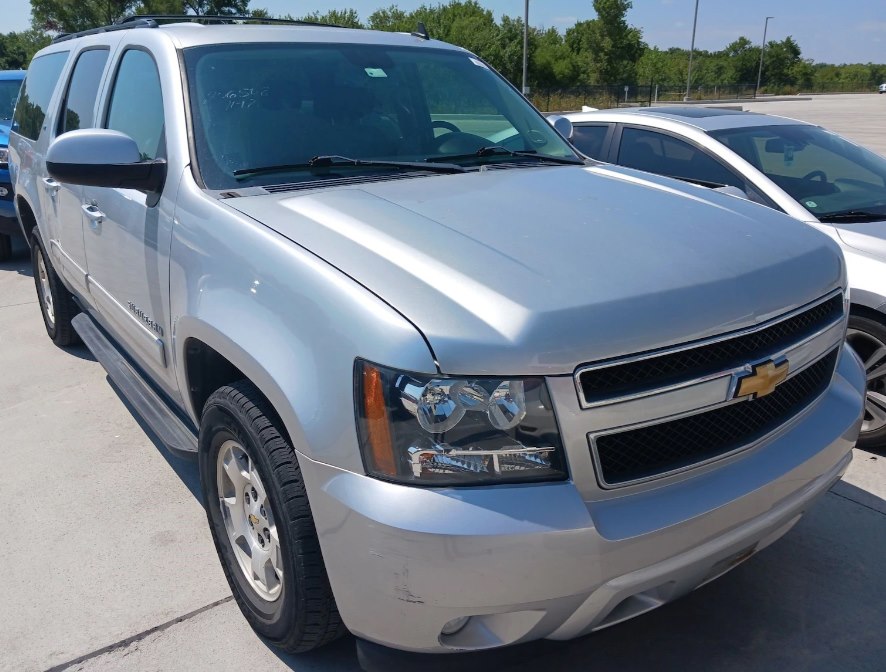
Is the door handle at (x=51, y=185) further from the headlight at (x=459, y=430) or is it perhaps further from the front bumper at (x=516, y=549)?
the headlight at (x=459, y=430)

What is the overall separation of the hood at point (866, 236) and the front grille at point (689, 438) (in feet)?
6.52

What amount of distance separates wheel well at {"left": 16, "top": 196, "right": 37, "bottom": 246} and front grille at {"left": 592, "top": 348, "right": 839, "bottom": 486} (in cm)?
474

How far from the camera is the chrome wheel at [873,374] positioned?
3.88 m

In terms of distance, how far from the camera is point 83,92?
4.13m

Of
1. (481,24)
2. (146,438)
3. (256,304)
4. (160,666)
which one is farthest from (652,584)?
(481,24)

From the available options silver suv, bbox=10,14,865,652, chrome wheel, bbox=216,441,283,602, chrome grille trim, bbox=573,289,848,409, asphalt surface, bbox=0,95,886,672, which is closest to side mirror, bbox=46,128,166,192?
silver suv, bbox=10,14,865,652

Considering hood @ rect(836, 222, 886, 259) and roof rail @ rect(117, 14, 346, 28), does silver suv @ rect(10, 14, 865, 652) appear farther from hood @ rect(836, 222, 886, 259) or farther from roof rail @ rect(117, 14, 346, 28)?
hood @ rect(836, 222, 886, 259)

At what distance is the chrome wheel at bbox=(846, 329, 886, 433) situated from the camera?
12.7ft

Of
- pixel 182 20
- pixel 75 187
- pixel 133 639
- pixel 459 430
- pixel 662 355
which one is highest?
pixel 182 20

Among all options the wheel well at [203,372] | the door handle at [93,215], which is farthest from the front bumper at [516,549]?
the door handle at [93,215]

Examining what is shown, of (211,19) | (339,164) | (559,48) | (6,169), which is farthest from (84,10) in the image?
(339,164)

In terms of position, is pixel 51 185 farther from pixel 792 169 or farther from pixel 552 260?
pixel 792 169

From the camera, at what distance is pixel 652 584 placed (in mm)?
1959

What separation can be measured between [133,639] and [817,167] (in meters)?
4.45
